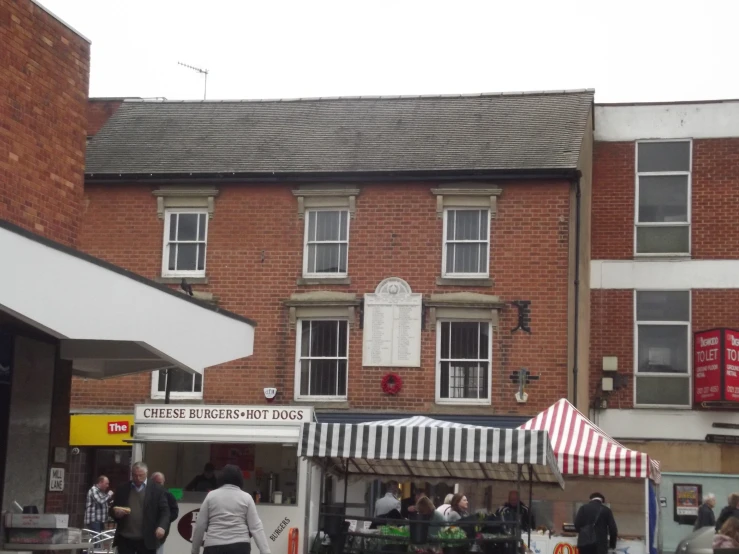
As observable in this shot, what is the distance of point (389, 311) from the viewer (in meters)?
25.4

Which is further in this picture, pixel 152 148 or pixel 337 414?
pixel 152 148

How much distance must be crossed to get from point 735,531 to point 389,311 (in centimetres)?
1368

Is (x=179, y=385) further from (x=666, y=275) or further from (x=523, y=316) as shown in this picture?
(x=666, y=275)

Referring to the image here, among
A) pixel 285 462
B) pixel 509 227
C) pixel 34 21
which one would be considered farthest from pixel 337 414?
pixel 34 21

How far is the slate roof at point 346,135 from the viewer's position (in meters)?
25.8

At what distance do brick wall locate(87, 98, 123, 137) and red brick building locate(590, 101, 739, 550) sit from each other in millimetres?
11892

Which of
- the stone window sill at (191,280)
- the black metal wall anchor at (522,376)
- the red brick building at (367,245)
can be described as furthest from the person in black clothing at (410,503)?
the stone window sill at (191,280)

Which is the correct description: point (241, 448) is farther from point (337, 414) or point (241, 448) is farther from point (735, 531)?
point (735, 531)

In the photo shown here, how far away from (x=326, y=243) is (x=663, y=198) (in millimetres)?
7563

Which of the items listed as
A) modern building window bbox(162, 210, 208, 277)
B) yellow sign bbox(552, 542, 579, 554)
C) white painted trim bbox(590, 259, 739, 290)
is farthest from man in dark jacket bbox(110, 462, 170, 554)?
white painted trim bbox(590, 259, 739, 290)

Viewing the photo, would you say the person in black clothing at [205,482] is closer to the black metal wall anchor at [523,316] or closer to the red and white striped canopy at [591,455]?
the red and white striped canopy at [591,455]

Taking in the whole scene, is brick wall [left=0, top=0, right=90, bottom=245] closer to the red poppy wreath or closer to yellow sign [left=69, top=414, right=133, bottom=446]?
the red poppy wreath

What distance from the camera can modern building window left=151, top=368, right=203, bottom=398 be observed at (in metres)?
26.0

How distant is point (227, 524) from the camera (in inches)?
457
